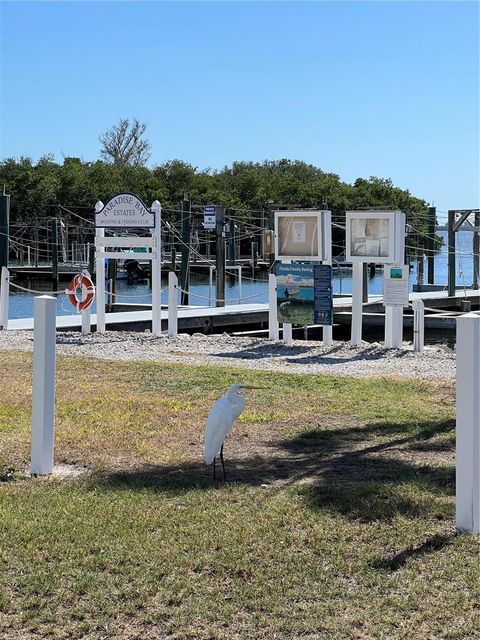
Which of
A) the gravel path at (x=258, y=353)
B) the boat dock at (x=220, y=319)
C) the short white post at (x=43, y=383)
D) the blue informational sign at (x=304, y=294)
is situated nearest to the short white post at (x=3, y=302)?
the boat dock at (x=220, y=319)

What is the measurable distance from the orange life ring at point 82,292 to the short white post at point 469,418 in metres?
13.4

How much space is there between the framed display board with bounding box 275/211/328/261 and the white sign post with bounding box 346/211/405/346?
21.1 inches

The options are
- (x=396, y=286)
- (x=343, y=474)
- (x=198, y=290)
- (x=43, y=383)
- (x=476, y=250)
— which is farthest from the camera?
(x=198, y=290)

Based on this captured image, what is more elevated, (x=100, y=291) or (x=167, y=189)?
(x=167, y=189)

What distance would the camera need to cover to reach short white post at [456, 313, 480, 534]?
572 centimetres

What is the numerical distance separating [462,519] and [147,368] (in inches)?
315

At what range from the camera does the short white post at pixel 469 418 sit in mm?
5723

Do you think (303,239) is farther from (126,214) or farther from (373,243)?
(126,214)

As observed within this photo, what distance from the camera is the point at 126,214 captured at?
60.8 feet

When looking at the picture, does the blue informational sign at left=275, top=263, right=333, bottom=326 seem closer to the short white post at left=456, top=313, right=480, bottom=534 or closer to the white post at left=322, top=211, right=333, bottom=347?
the white post at left=322, top=211, right=333, bottom=347

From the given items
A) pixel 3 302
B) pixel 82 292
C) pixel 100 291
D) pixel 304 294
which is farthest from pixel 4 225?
pixel 304 294

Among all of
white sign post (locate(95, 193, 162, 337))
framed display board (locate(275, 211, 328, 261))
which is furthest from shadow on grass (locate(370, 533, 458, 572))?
white sign post (locate(95, 193, 162, 337))

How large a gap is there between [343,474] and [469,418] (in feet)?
6.14

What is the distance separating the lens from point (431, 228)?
39.6m
